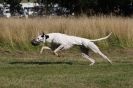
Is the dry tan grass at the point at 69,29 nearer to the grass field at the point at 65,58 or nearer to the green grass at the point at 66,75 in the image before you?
the grass field at the point at 65,58

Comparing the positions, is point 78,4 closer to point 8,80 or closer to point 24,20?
point 24,20

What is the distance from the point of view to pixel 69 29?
2138 cm

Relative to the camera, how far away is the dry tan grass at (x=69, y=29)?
20.4 meters

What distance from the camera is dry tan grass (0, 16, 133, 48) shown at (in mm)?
20438

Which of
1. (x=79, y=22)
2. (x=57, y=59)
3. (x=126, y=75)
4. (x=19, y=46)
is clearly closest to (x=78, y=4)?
(x=79, y=22)

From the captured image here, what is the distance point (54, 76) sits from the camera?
38.6 ft

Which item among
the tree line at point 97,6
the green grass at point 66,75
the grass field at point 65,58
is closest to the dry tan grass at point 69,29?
the grass field at point 65,58

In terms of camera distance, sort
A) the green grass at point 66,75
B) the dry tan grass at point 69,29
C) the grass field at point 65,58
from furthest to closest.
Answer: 1. the dry tan grass at point 69,29
2. the grass field at point 65,58
3. the green grass at point 66,75

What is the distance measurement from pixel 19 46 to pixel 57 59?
355cm

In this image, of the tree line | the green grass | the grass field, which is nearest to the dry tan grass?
the grass field

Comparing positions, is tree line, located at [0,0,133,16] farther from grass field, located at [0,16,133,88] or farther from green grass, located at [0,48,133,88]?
green grass, located at [0,48,133,88]

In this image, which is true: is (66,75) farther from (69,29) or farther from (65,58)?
(69,29)

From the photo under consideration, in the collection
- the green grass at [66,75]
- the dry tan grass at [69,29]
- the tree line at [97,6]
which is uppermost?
the green grass at [66,75]

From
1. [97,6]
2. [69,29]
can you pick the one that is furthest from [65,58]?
[97,6]
